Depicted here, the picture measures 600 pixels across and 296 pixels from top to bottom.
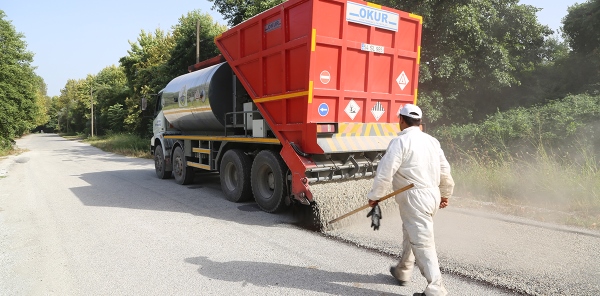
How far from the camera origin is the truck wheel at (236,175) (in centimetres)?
721

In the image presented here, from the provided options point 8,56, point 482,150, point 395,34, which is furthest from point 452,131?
point 8,56

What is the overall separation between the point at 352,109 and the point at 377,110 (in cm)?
54

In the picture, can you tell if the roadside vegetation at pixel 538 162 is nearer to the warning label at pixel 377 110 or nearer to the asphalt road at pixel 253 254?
the asphalt road at pixel 253 254

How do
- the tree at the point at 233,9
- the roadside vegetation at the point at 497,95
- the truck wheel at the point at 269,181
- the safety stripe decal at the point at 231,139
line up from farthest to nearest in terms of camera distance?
the tree at the point at 233,9 → the roadside vegetation at the point at 497,95 → the safety stripe decal at the point at 231,139 → the truck wheel at the point at 269,181

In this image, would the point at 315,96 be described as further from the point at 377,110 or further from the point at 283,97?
the point at 377,110

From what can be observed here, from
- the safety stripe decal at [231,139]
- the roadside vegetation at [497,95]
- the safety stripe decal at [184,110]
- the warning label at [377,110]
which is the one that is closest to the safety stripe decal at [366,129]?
the warning label at [377,110]

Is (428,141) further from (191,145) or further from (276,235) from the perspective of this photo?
(191,145)

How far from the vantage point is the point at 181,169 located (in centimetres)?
996

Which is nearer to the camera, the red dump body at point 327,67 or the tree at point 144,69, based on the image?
the red dump body at point 327,67

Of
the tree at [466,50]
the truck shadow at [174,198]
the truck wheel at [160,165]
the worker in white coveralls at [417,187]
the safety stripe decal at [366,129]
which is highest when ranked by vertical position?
the tree at [466,50]

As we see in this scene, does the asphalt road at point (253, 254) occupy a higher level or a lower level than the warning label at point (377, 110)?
lower

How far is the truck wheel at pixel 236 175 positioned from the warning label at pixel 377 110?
7.91ft

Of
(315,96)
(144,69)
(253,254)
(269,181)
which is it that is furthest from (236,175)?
(144,69)

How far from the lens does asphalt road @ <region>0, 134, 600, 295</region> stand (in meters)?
3.63
